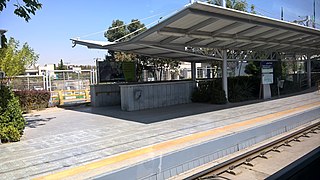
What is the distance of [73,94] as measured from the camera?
52.9 ft

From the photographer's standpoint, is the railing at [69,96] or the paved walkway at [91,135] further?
the railing at [69,96]

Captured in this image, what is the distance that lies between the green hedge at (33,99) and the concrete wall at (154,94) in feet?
14.6

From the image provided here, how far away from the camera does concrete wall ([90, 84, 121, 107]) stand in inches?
553

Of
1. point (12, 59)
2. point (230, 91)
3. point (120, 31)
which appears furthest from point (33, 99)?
point (120, 31)

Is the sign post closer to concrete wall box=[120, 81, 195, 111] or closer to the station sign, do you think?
the station sign

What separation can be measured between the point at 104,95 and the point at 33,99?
11.2 ft

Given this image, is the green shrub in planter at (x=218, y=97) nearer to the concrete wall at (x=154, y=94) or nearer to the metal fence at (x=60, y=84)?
the concrete wall at (x=154, y=94)

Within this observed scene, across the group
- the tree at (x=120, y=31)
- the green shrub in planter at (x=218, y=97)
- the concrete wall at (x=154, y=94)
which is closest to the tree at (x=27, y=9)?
the concrete wall at (x=154, y=94)

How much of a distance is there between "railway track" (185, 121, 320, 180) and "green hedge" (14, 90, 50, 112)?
1061 cm

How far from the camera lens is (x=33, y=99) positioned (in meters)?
13.7

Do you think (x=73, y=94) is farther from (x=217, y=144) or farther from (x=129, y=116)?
(x=217, y=144)

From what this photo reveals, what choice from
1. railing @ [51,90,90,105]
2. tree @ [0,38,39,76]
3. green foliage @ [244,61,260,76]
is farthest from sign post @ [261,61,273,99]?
tree @ [0,38,39,76]

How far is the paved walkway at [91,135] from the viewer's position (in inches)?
217

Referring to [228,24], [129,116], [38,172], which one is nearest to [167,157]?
[38,172]
